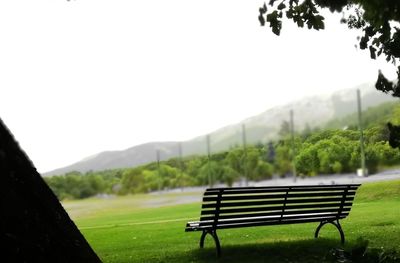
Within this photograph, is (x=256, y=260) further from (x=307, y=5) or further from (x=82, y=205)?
(x=82, y=205)

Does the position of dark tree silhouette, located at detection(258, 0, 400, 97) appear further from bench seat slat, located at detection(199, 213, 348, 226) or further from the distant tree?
the distant tree

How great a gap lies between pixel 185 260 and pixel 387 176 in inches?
810

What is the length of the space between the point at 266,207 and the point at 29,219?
4.66 metres

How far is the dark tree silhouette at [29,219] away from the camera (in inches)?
157

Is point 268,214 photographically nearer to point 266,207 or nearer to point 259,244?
point 266,207

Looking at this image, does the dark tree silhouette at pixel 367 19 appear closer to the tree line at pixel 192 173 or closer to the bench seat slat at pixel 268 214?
the bench seat slat at pixel 268 214

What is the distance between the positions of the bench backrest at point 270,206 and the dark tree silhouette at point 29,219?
10.3ft

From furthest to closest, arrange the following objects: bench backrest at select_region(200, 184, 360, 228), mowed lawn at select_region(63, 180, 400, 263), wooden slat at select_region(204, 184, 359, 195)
Answer: mowed lawn at select_region(63, 180, 400, 263) < bench backrest at select_region(200, 184, 360, 228) < wooden slat at select_region(204, 184, 359, 195)

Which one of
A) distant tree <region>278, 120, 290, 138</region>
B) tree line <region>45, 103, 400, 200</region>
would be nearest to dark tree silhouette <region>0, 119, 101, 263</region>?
tree line <region>45, 103, 400, 200</region>

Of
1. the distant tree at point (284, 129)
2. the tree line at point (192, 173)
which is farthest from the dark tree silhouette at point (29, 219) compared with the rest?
the distant tree at point (284, 129)

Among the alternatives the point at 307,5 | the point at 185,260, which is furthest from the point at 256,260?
the point at 307,5

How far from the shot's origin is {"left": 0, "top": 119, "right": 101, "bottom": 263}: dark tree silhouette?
13.1 feet

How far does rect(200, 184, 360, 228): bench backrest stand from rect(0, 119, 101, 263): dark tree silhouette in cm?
314

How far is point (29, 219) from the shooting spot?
13.6 feet
